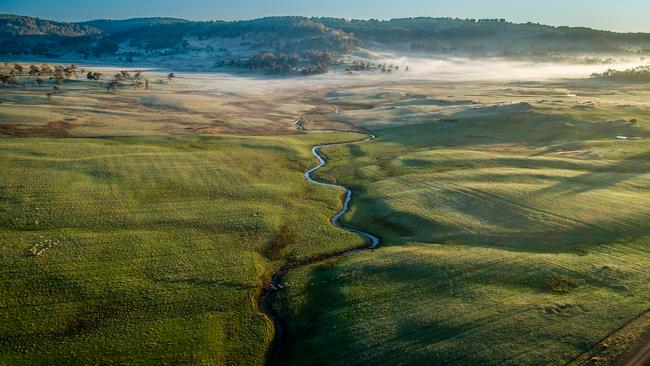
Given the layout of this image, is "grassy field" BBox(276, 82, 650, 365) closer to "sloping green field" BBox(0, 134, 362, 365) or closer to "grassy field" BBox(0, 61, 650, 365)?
"grassy field" BBox(0, 61, 650, 365)

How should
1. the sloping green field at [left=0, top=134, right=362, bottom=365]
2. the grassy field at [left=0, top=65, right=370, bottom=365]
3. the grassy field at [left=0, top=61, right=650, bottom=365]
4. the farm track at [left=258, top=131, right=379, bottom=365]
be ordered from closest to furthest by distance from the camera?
the grassy field at [left=0, top=61, right=650, bottom=365], the sloping green field at [left=0, top=134, right=362, bottom=365], the grassy field at [left=0, top=65, right=370, bottom=365], the farm track at [left=258, top=131, right=379, bottom=365]

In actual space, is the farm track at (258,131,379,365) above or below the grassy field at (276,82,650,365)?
below

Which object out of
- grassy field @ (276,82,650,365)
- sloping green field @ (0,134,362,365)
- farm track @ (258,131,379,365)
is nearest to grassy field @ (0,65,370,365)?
sloping green field @ (0,134,362,365)

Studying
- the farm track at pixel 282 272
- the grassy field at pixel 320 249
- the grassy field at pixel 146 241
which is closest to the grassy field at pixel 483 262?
the grassy field at pixel 320 249

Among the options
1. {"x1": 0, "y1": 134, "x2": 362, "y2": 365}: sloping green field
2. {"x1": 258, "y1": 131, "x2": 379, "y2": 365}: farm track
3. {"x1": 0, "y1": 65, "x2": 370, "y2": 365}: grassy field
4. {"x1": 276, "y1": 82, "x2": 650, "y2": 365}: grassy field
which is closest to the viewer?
{"x1": 276, "y1": 82, "x2": 650, "y2": 365}: grassy field

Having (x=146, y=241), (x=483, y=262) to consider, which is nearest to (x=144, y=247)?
(x=146, y=241)

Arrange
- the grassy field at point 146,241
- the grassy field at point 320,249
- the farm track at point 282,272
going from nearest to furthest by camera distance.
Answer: the grassy field at point 320,249
the grassy field at point 146,241
the farm track at point 282,272

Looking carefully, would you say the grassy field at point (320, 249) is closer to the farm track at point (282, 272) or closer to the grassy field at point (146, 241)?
the grassy field at point (146, 241)

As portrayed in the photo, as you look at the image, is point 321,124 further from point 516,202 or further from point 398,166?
point 516,202
